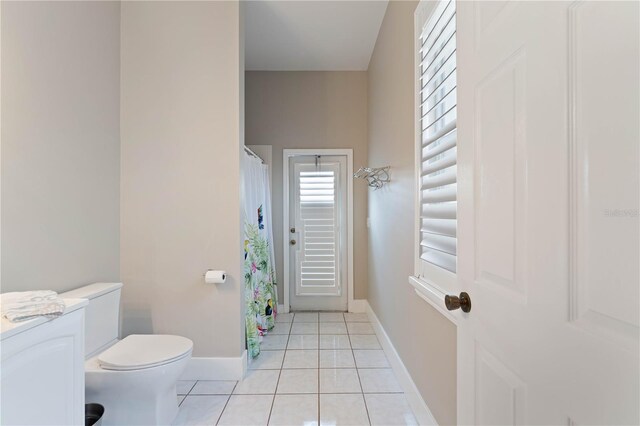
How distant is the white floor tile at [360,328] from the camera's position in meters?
3.13

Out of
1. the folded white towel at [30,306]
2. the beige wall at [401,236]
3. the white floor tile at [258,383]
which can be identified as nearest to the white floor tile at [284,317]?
the beige wall at [401,236]

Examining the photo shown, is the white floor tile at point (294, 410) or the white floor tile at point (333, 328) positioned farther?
the white floor tile at point (333, 328)

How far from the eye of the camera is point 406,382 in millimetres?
1965

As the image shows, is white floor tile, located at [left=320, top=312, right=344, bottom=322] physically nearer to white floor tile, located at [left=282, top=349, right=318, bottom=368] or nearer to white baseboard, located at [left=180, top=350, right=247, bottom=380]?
white floor tile, located at [left=282, top=349, right=318, bottom=368]

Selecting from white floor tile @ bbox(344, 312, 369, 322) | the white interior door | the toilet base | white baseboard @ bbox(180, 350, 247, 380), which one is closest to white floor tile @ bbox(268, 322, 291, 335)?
white floor tile @ bbox(344, 312, 369, 322)

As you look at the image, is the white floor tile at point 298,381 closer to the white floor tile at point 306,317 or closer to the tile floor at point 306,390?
the tile floor at point 306,390

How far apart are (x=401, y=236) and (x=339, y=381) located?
110 cm

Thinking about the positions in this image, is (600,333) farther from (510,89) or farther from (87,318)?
(87,318)

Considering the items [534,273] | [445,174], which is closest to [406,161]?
[445,174]

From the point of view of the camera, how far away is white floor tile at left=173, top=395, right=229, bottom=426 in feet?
5.88

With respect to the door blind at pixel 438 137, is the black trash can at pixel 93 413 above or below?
below

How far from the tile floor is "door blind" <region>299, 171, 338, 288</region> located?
928 millimetres

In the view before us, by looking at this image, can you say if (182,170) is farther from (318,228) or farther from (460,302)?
(460,302)

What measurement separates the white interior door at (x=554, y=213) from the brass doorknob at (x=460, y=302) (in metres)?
0.03
